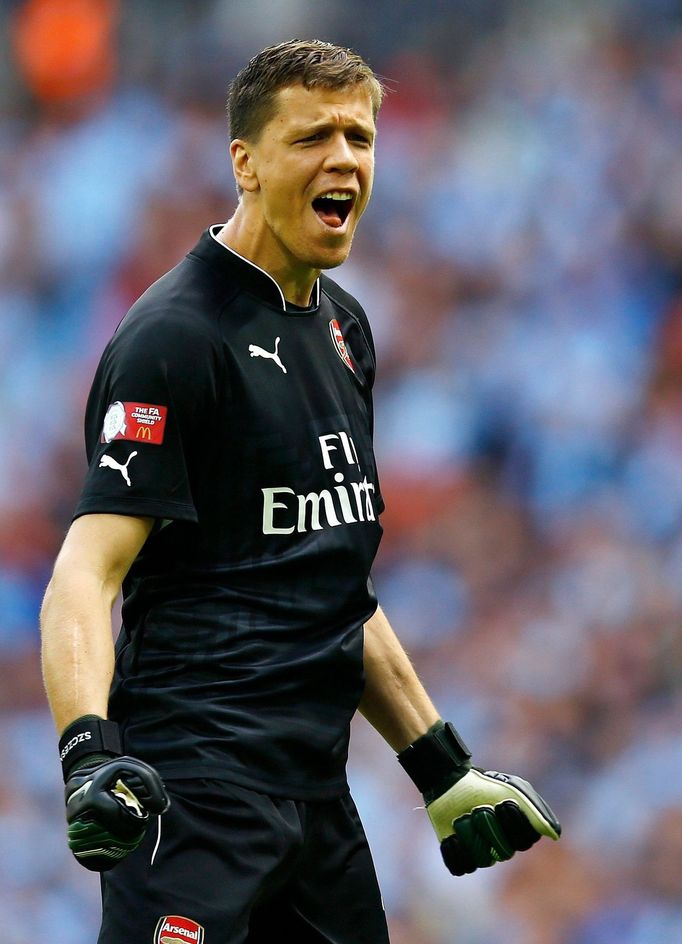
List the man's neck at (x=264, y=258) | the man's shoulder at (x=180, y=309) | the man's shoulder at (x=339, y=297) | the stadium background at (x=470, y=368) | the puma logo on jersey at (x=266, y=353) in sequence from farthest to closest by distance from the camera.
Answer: the stadium background at (x=470, y=368), the man's shoulder at (x=339, y=297), the man's neck at (x=264, y=258), the puma logo on jersey at (x=266, y=353), the man's shoulder at (x=180, y=309)

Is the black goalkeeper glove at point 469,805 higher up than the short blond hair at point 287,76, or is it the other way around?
the short blond hair at point 287,76

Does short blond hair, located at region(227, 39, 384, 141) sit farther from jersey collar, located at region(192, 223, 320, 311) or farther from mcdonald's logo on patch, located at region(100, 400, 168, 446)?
mcdonald's logo on patch, located at region(100, 400, 168, 446)

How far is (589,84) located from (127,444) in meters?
5.88

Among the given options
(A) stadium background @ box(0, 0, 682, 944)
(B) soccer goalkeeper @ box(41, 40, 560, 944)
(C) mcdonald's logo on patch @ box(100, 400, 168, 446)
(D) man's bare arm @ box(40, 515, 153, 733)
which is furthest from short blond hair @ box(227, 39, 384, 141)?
(A) stadium background @ box(0, 0, 682, 944)

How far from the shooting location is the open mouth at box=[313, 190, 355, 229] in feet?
10.6

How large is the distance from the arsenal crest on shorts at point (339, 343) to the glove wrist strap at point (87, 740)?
1.07 m

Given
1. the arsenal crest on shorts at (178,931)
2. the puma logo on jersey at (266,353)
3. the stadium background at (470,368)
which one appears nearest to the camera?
the arsenal crest on shorts at (178,931)

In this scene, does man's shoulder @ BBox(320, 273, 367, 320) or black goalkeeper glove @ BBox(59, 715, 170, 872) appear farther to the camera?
man's shoulder @ BBox(320, 273, 367, 320)

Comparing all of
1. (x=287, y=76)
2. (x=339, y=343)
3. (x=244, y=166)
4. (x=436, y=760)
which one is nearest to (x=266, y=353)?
(x=339, y=343)

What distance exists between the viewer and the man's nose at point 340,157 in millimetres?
3203

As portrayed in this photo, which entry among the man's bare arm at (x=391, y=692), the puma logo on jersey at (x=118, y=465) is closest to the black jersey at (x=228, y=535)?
the puma logo on jersey at (x=118, y=465)

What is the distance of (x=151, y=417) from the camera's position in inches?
115

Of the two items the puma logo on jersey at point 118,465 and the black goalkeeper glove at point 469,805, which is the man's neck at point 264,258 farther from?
the black goalkeeper glove at point 469,805

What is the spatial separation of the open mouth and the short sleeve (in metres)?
0.39
